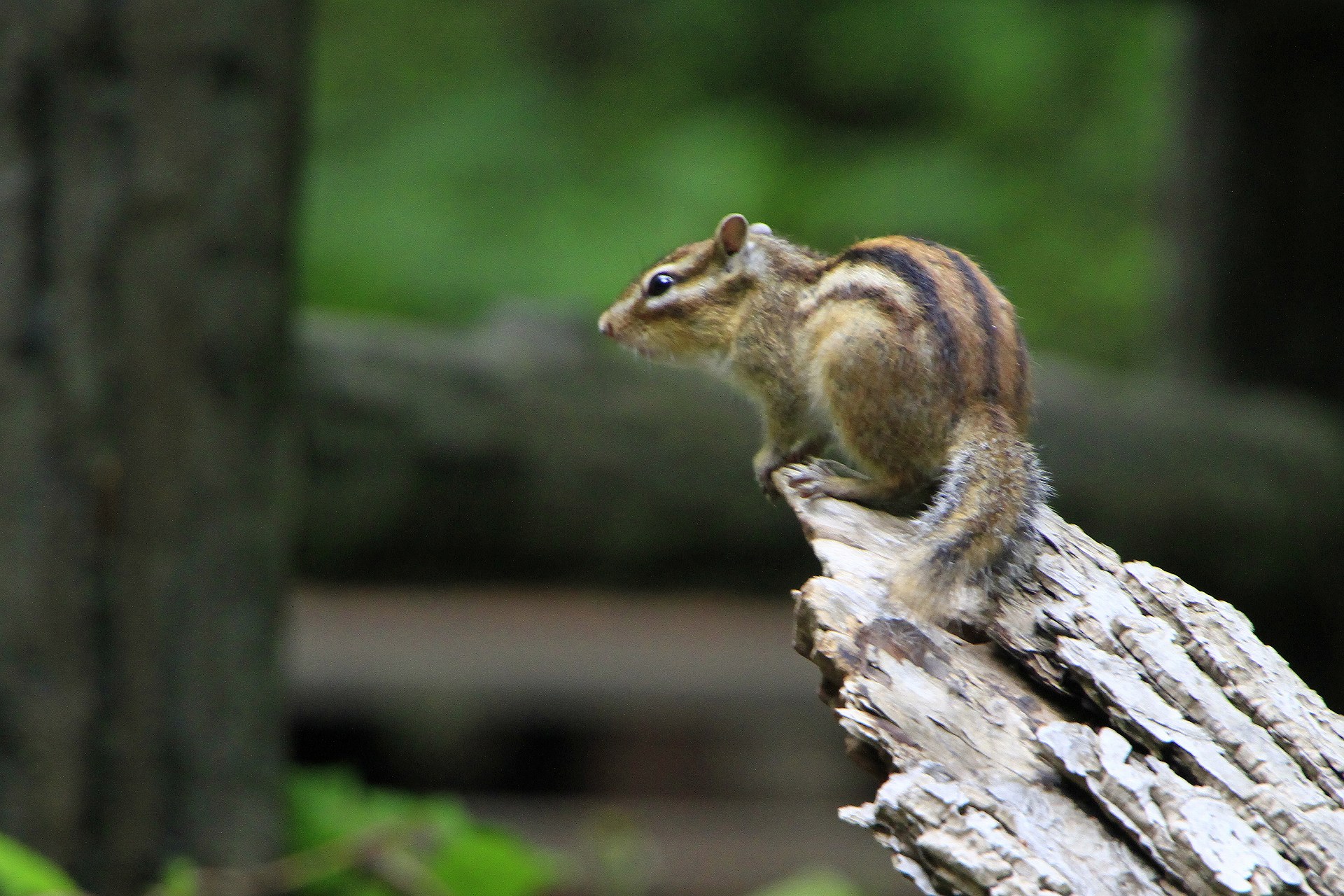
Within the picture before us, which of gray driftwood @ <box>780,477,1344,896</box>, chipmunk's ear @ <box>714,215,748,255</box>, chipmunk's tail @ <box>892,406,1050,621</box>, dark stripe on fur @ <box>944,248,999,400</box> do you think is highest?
chipmunk's ear @ <box>714,215,748,255</box>

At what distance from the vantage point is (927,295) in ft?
7.25

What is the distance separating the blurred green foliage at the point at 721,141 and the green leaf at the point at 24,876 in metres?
4.14

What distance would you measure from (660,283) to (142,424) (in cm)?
97

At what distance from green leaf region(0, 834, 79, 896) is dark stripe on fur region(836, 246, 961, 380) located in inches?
61.2

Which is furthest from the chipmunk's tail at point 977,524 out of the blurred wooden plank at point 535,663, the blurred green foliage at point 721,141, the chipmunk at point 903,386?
the blurred green foliage at point 721,141

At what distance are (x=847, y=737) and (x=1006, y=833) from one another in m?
0.22

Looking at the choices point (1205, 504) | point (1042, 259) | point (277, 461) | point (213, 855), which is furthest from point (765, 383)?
point (1042, 259)

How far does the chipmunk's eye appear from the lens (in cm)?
281

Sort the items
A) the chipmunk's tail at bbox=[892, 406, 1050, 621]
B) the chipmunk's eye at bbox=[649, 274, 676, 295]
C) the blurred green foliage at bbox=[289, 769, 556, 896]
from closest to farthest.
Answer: the chipmunk's tail at bbox=[892, 406, 1050, 621] → the chipmunk's eye at bbox=[649, 274, 676, 295] → the blurred green foliage at bbox=[289, 769, 556, 896]

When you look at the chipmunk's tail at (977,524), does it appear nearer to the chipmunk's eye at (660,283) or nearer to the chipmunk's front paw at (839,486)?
the chipmunk's front paw at (839,486)

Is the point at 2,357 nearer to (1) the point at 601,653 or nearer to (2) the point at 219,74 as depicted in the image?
(2) the point at 219,74

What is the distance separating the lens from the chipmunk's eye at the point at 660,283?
Answer: 111 inches

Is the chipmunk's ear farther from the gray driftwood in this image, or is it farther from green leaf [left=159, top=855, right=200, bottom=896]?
green leaf [left=159, top=855, right=200, bottom=896]

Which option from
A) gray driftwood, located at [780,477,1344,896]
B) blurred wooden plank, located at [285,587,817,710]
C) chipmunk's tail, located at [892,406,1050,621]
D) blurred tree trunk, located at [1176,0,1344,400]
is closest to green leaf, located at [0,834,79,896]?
gray driftwood, located at [780,477,1344,896]
